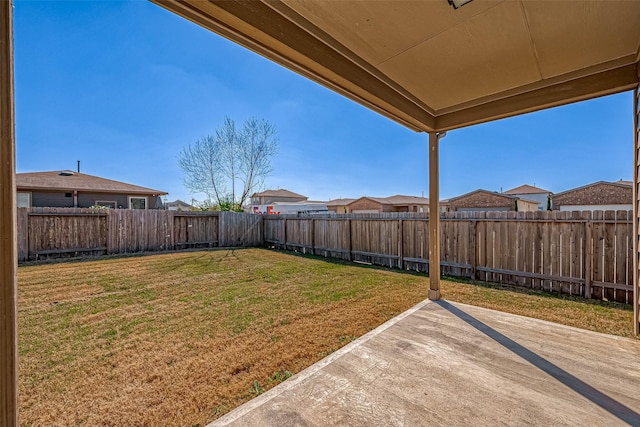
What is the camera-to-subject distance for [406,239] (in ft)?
22.5

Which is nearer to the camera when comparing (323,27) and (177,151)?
(323,27)

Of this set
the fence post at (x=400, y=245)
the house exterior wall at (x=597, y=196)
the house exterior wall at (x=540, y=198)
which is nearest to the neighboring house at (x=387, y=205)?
the house exterior wall at (x=540, y=198)

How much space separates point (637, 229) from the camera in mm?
2688

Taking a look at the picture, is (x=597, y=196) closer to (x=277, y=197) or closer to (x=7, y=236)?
(x=7, y=236)

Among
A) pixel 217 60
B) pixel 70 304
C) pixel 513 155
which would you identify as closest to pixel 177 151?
pixel 217 60

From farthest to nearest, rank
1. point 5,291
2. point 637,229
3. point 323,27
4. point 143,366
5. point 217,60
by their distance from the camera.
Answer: point 217,60, point 637,229, point 143,366, point 323,27, point 5,291

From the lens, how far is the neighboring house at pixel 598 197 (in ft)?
57.2

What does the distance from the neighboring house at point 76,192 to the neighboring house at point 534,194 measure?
30.3m

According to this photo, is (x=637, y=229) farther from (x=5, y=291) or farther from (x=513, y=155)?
(x=513, y=155)

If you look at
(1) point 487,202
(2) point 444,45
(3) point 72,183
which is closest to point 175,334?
(2) point 444,45

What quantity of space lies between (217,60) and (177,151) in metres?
9.12

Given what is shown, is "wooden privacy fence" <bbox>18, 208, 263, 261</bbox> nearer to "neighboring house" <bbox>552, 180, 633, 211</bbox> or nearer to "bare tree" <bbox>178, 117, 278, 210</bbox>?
"bare tree" <bbox>178, 117, 278, 210</bbox>

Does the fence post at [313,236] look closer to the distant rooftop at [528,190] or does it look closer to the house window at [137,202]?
the house window at [137,202]

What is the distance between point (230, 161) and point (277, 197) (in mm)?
17593
